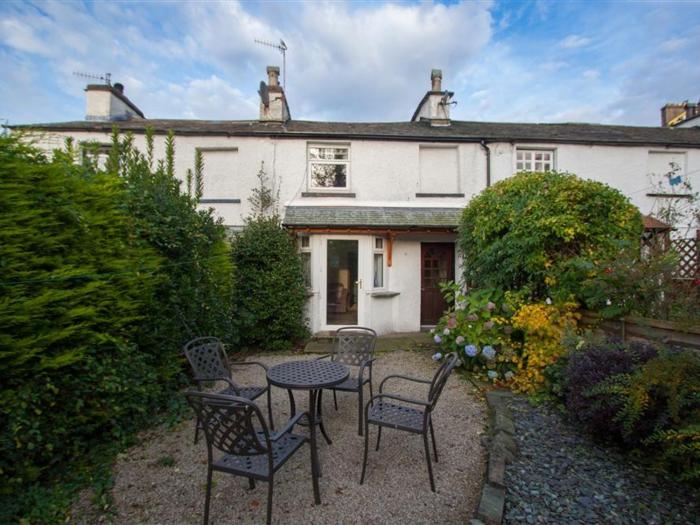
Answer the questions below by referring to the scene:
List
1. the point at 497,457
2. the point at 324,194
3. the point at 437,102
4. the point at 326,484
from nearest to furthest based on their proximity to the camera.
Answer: the point at 326,484 < the point at 497,457 < the point at 324,194 < the point at 437,102

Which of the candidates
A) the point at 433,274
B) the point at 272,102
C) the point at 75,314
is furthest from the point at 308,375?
the point at 272,102

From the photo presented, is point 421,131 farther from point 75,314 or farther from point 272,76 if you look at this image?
point 75,314

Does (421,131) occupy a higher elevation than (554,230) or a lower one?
higher

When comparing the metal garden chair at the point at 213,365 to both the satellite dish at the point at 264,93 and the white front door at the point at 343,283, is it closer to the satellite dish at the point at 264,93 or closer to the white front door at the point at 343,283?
the white front door at the point at 343,283

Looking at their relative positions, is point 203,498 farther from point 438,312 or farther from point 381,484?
point 438,312

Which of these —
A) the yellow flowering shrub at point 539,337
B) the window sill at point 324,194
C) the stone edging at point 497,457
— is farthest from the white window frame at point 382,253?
the stone edging at point 497,457

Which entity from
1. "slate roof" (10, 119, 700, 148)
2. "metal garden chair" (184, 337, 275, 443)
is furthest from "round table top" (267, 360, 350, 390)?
"slate roof" (10, 119, 700, 148)

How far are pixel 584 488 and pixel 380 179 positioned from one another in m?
7.61

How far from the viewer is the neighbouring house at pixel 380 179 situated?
8477mm

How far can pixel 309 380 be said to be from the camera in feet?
10.3

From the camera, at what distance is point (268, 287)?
7391 millimetres

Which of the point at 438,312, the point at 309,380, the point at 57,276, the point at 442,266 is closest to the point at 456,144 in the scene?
the point at 442,266

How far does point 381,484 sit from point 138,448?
240 centimetres

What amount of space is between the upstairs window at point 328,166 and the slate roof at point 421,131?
0.36m
